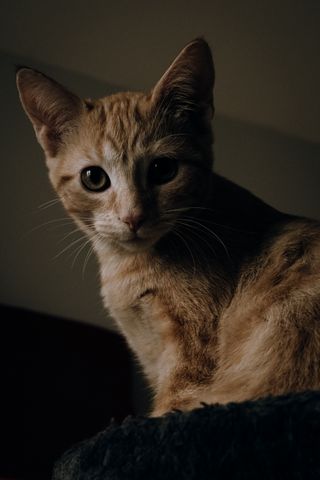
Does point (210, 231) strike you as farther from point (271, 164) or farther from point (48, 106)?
point (271, 164)

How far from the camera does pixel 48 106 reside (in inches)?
46.1

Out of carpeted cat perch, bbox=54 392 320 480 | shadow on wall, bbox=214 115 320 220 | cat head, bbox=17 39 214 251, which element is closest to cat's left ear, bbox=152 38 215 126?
cat head, bbox=17 39 214 251

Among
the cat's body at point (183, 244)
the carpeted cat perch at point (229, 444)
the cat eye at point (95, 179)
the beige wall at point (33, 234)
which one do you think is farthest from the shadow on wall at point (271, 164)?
the carpeted cat perch at point (229, 444)

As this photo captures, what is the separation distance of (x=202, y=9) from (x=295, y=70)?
0.51m

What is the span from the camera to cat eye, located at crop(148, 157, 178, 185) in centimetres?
108

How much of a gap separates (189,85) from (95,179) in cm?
27

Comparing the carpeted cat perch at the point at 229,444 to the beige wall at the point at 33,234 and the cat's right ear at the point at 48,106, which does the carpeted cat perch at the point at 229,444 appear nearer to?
the cat's right ear at the point at 48,106

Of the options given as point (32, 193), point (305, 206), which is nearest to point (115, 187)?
point (32, 193)

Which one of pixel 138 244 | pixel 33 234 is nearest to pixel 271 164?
pixel 33 234

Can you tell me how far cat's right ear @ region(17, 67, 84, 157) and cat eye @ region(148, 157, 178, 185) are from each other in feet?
0.76

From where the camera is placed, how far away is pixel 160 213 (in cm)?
104

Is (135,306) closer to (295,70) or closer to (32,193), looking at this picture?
(32,193)

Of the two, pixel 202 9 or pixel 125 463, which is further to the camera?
pixel 202 9

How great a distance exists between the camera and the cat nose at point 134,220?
0.99 meters
